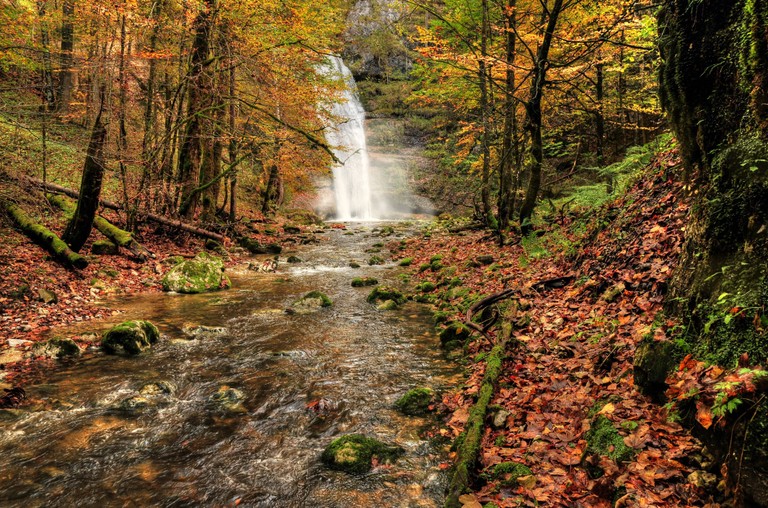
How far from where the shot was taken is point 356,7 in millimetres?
42406

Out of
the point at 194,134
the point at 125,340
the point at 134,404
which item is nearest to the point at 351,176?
the point at 194,134

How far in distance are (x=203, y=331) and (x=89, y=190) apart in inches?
188

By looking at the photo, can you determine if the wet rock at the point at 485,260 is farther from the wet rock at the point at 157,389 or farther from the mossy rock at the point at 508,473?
the wet rock at the point at 157,389

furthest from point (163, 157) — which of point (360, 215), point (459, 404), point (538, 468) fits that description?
point (360, 215)

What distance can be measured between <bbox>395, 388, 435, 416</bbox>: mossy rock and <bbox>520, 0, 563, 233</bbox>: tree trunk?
5.39 m

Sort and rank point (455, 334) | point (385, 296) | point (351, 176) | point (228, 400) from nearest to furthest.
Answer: point (228, 400)
point (455, 334)
point (385, 296)
point (351, 176)

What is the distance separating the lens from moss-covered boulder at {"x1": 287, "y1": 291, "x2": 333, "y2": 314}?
8.54m

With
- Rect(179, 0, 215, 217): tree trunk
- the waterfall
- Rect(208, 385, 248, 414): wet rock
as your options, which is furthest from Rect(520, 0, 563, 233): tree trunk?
the waterfall

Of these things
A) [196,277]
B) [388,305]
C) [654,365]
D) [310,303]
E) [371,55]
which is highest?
[371,55]

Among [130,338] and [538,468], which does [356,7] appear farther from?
[538,468]

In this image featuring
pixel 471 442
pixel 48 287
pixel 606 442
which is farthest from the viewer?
pixel 48 287

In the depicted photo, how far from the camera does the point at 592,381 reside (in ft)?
12.6

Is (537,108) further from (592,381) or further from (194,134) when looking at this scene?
(194,134)

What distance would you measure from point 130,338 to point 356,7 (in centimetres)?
4511
